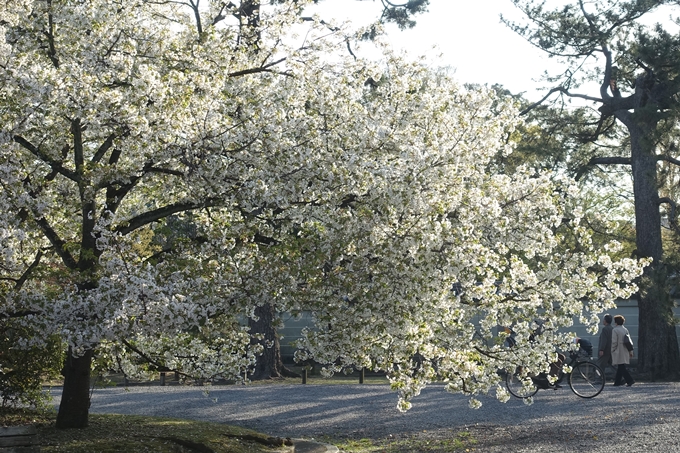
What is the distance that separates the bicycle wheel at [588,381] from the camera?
1659 centimetres

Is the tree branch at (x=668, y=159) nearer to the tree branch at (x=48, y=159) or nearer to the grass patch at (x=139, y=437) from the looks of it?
the grass patch at (x=139, y=437)

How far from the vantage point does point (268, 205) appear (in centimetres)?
811

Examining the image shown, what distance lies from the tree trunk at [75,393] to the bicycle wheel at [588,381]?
33.2ft

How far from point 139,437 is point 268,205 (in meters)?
3.86

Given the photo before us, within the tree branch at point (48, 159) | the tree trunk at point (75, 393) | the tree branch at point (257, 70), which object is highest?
the tree branch at point (257, 70)

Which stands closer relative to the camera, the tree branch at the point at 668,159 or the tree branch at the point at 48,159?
the tree branch at the point at 48,159

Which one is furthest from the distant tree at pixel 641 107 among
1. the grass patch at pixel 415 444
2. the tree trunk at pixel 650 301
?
the grass patch at pixel 415 444

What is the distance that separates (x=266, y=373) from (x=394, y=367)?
16.3 meters

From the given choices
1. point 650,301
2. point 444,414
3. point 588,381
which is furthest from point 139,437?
point 650,301

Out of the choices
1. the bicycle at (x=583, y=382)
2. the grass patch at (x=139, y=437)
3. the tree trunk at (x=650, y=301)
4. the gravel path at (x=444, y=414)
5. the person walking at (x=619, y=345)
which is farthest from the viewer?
the tree trunk at (x=650, y=301)

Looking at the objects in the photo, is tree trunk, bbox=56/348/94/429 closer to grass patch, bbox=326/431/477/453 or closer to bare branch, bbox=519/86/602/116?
grass patch, bbox=326/431/477/453

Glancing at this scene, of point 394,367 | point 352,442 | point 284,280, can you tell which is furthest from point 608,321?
point 284,280

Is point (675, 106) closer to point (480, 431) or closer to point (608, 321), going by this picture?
point (608, 321)

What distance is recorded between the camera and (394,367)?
9016 millimetres
